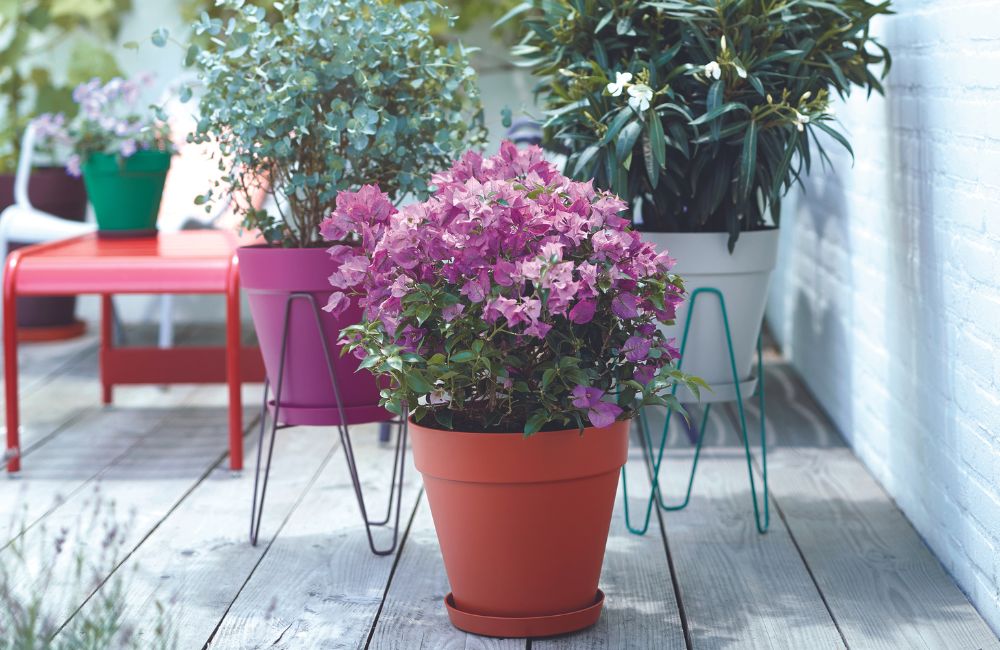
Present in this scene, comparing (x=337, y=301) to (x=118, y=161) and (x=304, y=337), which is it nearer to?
(x=304, y=337)

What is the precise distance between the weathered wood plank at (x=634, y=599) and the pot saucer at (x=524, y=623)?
0.02 m

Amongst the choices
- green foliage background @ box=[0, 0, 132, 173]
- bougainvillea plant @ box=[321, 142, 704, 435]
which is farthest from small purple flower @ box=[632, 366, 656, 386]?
green foliage background @ box=[0, 0, 132, 173]

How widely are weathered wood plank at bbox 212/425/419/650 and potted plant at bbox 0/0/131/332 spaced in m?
2.10

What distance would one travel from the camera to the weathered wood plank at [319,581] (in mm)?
1743

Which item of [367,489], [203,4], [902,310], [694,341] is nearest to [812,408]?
[902,310]

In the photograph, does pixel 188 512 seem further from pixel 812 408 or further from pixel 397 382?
→ pixel 812 408

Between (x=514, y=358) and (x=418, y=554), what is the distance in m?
0.65

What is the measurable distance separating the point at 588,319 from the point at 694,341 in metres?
0.65

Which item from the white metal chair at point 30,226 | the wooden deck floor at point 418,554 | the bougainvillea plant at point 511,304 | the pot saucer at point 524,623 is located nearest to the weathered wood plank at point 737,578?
the wooden deck floor at point 418,554

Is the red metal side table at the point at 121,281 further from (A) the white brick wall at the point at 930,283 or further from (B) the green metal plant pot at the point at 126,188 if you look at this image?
(A) the white brick wall at the point at 930,283

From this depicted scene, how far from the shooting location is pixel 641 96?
1882 mm

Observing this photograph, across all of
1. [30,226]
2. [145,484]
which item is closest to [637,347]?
[145,484]

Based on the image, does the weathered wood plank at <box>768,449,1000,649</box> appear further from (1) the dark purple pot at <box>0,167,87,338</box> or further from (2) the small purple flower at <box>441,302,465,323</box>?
(1) the dark purple pot at <box>0,167,87,338</box>

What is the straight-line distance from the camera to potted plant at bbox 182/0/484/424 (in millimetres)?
1978
